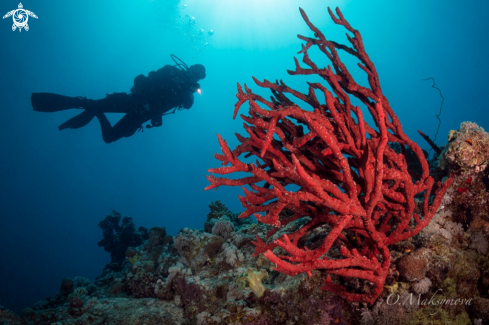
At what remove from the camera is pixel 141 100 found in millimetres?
12133

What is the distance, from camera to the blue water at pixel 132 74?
7056cm

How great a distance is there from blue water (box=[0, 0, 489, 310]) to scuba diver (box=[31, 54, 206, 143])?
55.2 m

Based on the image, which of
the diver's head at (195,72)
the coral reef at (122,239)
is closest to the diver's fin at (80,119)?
the coral reef at (122,239)

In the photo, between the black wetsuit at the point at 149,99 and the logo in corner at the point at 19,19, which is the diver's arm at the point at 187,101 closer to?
the black wetsuit at the point at 149,99

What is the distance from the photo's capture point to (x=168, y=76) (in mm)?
12000

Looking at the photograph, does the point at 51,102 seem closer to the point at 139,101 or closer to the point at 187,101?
the point at 139,101

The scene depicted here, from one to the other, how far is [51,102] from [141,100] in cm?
481

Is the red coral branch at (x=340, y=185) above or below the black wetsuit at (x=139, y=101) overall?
below

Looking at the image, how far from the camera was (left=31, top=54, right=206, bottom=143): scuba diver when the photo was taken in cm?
1200

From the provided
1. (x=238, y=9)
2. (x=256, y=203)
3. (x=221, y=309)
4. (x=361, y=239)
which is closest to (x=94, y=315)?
(x=221, y=309)

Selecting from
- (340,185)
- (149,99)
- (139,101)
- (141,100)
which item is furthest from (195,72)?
(340,185)

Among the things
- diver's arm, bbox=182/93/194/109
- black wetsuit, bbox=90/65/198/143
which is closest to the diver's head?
black wetsuit, bbox=90/65/198/143

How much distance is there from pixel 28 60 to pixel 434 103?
160 metres

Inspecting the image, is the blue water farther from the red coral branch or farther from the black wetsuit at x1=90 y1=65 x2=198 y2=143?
the red coral branch
